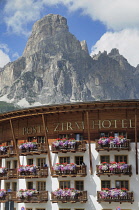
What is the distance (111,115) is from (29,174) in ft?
39.1

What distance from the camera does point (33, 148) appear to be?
39.8 metres

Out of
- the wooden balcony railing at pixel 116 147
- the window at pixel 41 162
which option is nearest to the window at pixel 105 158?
the wooden balcony railing at pixel 116 147

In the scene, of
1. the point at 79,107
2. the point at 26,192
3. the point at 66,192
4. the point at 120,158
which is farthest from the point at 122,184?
the point at 26,192

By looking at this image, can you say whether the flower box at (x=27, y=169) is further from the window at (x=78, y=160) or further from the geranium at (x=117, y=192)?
the geranium at (x=117, y=192)

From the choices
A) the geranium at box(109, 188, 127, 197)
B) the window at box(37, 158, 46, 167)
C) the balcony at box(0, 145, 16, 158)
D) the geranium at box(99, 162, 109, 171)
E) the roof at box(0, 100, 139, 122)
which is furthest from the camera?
the balcony at box(0, 145, 16, 158)

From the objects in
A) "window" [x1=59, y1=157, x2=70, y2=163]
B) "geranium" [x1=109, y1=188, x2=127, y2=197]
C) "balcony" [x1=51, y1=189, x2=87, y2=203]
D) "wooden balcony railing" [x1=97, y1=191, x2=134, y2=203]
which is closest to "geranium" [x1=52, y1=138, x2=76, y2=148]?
"window" [x1=59, y1=157, x2=70, y2=163]

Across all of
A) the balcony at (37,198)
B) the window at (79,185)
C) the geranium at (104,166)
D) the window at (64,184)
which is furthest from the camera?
the window at (64,184)

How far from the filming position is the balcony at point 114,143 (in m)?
36.8

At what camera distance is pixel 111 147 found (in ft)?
121

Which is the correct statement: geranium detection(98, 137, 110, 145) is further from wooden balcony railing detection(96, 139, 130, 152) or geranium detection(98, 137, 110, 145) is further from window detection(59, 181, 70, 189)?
window detection(59, 181, 70, 189)

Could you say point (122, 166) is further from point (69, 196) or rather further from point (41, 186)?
point (41, 186)

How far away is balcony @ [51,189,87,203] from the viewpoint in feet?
119

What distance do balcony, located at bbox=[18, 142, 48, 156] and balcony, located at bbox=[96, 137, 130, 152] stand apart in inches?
261

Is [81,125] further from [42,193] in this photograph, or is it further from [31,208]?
[31,208]
